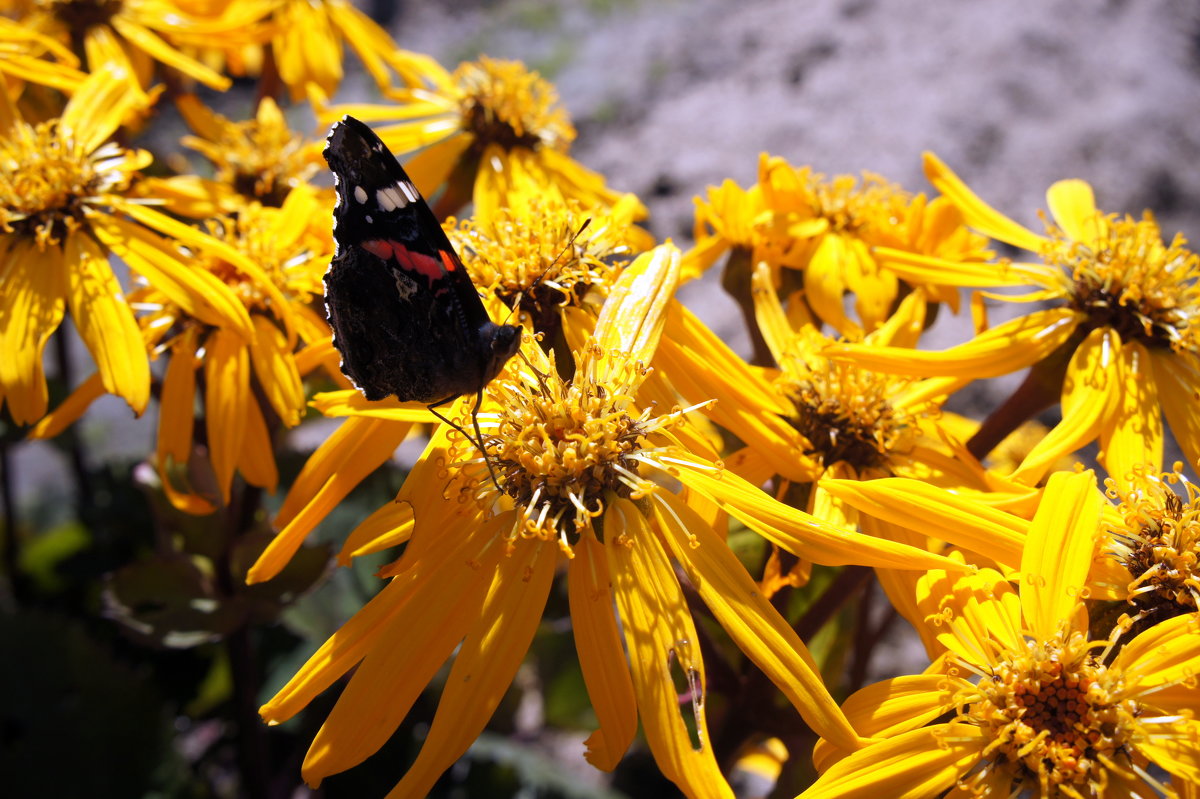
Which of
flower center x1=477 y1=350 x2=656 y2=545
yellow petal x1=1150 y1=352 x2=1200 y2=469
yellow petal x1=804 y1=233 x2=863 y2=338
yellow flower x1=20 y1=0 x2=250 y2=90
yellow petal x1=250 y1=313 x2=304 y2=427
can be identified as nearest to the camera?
flower center x1=477 y1=350 x2=656 y2=545

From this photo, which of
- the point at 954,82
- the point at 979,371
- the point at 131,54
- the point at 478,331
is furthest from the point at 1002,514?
the point at 954,82

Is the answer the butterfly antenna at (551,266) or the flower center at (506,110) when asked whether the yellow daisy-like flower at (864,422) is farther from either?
the flower center at (506,110)

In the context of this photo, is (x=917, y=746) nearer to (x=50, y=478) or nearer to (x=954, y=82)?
(x=954, y=82)

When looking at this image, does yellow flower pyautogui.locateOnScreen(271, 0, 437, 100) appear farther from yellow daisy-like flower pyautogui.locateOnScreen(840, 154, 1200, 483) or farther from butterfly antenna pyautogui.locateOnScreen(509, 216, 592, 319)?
yellow daisy-like flower pyautogui.locateOnScreen(840, 154, 1200, 483)

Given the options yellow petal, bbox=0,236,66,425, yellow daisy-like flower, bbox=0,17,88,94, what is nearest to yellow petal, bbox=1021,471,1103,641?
yellow petal, bbox=0,236,66,425

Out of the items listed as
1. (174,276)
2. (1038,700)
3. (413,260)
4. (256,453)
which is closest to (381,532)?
(413,260)

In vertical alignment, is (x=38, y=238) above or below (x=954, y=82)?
below
